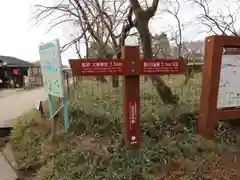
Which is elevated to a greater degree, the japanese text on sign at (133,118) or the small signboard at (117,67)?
the small signboard at (117,67)

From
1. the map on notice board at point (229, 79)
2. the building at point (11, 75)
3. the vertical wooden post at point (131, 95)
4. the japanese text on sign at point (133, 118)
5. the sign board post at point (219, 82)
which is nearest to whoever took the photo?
the vertical wooden post at point (131, 95)

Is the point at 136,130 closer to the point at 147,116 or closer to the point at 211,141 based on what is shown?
the point at 147,116

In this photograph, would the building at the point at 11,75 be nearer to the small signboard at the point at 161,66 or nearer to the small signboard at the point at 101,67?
the small signboard at the point at 101,67

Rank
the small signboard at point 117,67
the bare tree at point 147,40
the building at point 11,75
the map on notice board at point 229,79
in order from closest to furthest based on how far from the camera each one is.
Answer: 1. the small signboard at point 117,67
2. the map on notice board at point 229,79
3. the bare tree at point 147,40
4. the building at point 11,75

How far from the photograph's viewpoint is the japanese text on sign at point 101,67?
108 inches

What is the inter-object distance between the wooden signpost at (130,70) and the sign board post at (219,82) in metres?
0.56

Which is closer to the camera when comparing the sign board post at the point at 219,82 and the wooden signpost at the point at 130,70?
the wooden signpost at the point at 130,70

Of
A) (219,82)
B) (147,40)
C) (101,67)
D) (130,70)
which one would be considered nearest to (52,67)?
(101,67)

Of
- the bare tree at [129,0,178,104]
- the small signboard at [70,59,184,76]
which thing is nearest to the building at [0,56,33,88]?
the bare tree at [129,0,178,104]

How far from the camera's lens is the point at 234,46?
334 cm

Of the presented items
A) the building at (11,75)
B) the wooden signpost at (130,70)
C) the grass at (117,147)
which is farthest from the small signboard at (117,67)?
the building at (11,75)

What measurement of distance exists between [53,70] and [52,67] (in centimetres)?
6

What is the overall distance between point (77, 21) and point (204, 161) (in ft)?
30.9

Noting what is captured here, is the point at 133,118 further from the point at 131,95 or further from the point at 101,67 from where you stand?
the point at 101,67
